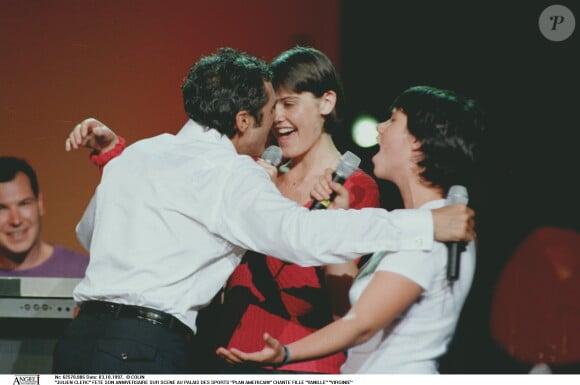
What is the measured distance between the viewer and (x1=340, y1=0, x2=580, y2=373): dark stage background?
253cm

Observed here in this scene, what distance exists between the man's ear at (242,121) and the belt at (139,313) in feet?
2.05

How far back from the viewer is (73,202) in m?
2.96

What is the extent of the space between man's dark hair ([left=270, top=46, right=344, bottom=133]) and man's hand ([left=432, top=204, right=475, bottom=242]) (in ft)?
3.08

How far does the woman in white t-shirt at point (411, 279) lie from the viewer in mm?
1672

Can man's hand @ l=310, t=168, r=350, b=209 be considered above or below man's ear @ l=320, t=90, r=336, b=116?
below

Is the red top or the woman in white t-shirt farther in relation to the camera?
the red top

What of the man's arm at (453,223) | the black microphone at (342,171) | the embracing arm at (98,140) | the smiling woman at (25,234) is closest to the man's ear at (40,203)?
the smiling woman at (25,234)

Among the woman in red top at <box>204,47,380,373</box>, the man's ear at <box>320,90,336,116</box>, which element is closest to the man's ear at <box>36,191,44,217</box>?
the woman in red top at <box>204,47,380,373</box>

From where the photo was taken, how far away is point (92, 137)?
226 centimetres

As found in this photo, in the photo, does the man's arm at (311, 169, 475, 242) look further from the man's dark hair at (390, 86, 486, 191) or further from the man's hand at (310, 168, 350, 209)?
the man's hand at (310, 168, 350, 209)

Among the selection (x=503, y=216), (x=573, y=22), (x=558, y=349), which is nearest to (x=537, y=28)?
(x=573, y=22)

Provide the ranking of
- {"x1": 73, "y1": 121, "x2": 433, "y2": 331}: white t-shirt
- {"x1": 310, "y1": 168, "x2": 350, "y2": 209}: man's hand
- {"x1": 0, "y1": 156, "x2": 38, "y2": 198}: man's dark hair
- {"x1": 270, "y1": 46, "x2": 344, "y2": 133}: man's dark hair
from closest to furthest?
{"x1": 73, "y1": 121, "x2": 433, "y2": 331}: white t-shirt, {"x1": 310, "y1": 168, "x2": 350, "y2": 209}: man's hand, {"x1": 270, "y1": 46, "x2": 344, "y2": 133}: man's dark hair, {"x1": 0, "y1": 156, "x2": 38, "y2": 198}: man's dark hair

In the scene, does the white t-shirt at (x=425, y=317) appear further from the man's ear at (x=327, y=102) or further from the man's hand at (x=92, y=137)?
the man's hand at (x=92, y=137)

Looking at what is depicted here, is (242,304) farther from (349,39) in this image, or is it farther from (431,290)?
(349,39)
